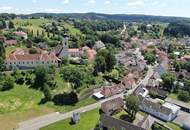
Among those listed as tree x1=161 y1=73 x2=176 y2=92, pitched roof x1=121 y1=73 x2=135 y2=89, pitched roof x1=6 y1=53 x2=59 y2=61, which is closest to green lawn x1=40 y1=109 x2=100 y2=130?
pitched roof x1=121 y1=73 x2=135 y2=89

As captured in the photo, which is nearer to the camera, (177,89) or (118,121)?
(118,121)

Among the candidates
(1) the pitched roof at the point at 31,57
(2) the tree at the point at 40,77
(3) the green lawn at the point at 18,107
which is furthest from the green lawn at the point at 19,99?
(1) the pitched roof at the point at 31,57

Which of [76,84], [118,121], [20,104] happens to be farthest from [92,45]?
[118,121]

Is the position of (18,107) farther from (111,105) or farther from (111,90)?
(111,90)

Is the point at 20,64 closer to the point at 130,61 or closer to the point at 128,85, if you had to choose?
the point at 128,85

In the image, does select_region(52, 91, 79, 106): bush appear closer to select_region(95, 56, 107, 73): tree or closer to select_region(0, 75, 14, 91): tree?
select_region(0, 75, 14, 91): tree

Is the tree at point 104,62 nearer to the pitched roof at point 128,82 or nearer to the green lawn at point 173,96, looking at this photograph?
the pitched roof at point 128,82
